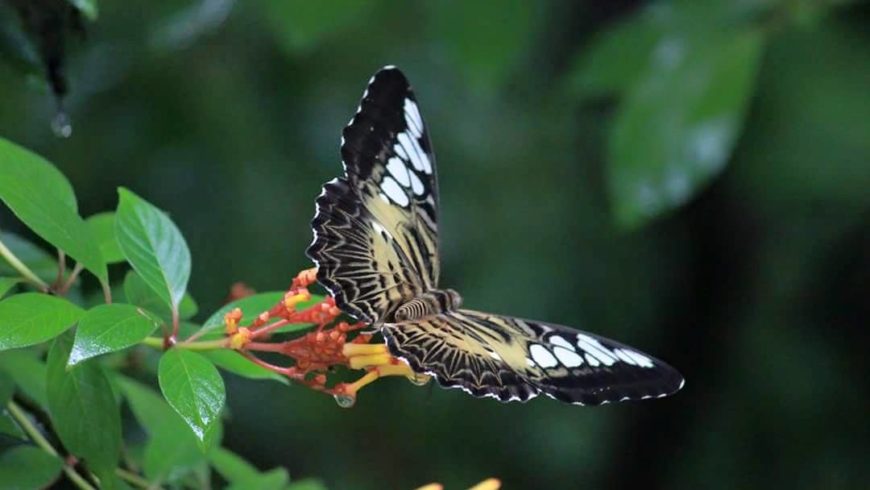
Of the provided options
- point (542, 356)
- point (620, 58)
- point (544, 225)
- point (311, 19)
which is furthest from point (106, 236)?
point (544, 225)

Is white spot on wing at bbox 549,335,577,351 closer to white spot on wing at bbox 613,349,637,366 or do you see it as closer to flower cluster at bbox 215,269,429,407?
white spot on wing at bbox 613,349,637,366

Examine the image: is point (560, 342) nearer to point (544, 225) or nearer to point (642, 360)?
point (642, 360)

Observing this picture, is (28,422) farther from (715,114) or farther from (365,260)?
(715,114)

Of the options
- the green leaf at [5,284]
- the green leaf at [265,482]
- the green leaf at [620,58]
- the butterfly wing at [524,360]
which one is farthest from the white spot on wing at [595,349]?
the green leaf at [620,58]

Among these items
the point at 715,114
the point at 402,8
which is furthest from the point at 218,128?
the point at 715,114

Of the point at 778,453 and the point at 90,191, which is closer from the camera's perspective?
the point at 90,191
